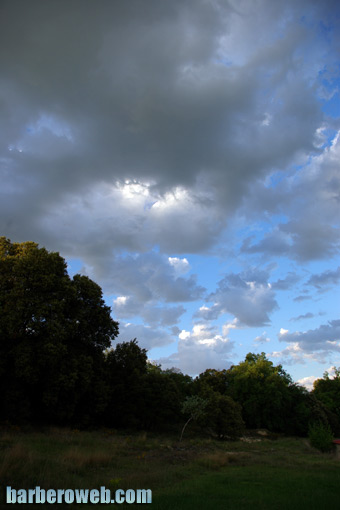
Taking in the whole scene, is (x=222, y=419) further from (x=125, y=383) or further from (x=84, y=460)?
(x=84, y=460)

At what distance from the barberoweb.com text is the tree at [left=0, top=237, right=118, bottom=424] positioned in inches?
603

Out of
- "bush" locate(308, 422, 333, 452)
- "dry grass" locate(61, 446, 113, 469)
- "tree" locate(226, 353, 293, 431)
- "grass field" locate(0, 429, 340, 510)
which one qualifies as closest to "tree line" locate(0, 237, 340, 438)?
"grass field" locate(0, 429, 340, 510)

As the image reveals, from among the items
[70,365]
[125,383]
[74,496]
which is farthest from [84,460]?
[125,383]

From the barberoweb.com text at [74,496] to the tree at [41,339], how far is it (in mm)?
15327

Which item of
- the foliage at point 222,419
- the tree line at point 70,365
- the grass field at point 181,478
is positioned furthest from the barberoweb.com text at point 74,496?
the foliage at point 222,419

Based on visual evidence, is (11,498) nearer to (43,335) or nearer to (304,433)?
(43,335)

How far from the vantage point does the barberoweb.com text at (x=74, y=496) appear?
9.33m

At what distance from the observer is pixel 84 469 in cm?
1354

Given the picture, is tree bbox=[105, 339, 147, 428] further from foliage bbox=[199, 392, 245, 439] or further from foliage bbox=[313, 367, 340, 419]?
foliage bbox=[313, 367, 340, 419]

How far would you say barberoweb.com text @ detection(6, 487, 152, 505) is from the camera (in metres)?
9.33

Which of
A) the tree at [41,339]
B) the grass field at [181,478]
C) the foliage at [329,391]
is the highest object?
the tree at [41,339]

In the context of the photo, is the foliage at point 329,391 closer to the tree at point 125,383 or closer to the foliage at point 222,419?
the foliage at point 222,419

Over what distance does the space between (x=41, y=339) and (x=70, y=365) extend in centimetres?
306

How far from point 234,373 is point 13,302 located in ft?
140
